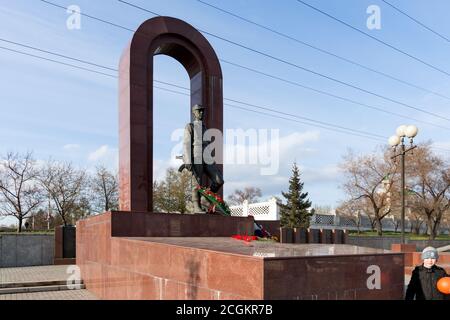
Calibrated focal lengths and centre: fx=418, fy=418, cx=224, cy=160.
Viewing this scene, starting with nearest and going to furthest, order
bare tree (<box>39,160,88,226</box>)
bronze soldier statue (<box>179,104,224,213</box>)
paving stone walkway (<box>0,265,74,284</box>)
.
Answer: bronze soldier statue (<box>179,104,224,213</box>), paving stone walkway (<box>0,265,74,284</box>), bare tree (<box>39,160,88,226</box>)

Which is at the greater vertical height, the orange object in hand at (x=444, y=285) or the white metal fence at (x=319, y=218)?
the orange object in hand at (x=444, y=285)

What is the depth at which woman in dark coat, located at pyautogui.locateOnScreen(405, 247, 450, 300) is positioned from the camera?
4.25m

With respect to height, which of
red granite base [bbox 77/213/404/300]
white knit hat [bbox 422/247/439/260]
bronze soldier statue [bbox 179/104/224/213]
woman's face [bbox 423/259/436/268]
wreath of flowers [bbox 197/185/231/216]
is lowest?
red granite base [bbox 77/213/404/300]

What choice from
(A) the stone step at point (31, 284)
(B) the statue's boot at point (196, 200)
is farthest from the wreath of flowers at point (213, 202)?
(A) the stone step at point (31, 284)

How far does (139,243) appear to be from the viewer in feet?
22.5

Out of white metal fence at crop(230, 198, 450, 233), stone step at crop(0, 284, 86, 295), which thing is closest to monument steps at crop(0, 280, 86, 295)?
stone step at crop(0, 284, 86, 295)

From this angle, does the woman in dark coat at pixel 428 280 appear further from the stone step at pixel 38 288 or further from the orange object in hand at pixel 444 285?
the stone step at pixel 38 288

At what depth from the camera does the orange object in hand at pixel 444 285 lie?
4023 mm

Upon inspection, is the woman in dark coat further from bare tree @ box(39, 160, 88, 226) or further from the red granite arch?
bare tree @ box(39, 160, 88, 226)

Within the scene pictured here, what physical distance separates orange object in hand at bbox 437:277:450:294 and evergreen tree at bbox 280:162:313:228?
28.0m

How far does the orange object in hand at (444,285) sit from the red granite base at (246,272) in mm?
1078
